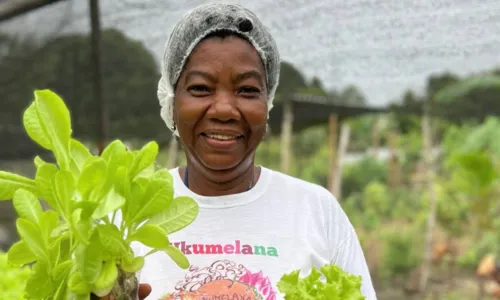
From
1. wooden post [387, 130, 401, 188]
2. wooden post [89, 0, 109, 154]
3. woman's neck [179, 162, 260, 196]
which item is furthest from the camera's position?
wooden post [387, 130, 401, 188]

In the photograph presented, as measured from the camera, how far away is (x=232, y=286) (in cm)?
145

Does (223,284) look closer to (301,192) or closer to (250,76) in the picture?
(301,192)

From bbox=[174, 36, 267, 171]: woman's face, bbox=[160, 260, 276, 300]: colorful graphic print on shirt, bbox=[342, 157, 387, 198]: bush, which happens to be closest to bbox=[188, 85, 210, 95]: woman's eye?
bbox=[174, 36, 267, 171]: woman's face

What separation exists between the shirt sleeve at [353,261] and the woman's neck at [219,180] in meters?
0.25

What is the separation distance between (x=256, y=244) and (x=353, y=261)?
0.68 feet

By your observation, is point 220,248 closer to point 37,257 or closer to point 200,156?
point 200,156

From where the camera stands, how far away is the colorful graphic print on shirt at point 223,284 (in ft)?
4.75

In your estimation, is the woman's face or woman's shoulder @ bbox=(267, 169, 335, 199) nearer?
the woman's face

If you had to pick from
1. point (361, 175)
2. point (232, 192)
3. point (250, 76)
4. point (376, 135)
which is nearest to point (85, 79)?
point (232, 192)

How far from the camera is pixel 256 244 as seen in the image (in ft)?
4.96

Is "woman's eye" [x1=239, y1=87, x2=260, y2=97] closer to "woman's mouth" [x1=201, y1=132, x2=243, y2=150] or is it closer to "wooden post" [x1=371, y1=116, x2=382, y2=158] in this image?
"woman's mouth" [x1=201, y1=132, x2=243, y2=150]

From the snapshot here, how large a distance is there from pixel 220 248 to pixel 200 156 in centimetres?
20

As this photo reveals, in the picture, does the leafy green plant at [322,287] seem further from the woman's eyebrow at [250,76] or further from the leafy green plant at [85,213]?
the woman's eyebrow at [250,76]

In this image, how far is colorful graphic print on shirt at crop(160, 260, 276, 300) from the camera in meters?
1.45
